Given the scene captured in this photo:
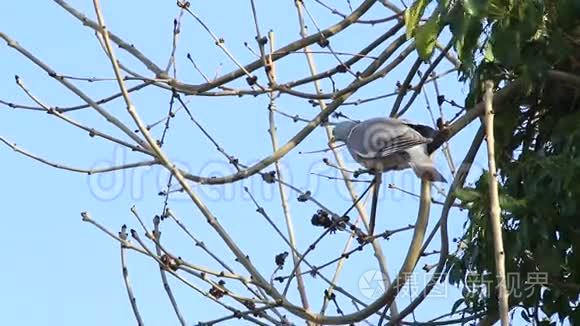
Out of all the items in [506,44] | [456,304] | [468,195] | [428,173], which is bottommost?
[456,304]

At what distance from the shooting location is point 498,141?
468 centimetres

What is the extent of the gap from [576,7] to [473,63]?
1.43ft

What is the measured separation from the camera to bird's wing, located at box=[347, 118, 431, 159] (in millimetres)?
5062

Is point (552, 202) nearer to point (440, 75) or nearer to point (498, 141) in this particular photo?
point (498, 141)

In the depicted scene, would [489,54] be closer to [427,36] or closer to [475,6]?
[427,36]

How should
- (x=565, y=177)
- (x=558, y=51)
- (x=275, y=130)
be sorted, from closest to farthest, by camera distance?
(x=565, y=177)
(x=558, y=51)
(x=275, y=130)

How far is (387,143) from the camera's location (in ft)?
17.0

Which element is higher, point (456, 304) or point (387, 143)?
point (387, 143)

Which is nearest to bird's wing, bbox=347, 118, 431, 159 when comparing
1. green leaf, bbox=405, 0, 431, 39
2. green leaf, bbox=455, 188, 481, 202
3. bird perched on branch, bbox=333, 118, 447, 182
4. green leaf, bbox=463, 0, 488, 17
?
bird perched on branch, bbox=333, 118, 447, 182

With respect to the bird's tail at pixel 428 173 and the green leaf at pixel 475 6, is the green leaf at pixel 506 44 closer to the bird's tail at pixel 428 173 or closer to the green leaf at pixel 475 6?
the green leaf at pixel 475 6

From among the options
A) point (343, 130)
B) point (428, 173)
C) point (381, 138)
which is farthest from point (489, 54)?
point (343, 130)

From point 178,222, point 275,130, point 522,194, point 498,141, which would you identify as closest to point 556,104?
point 498,141

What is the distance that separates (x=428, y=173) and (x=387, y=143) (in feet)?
1.48

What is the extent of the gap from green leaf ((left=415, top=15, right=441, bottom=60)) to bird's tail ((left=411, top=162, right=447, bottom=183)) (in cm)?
58
